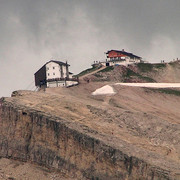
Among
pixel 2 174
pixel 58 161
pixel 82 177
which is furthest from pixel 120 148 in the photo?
pixel 2 174

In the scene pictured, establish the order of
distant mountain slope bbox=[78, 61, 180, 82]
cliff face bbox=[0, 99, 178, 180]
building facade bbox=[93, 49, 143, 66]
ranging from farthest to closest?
building facade bbox=[93, 49, 143, 66] → distant mountain slope bbox=[78, 61, 180, 82] → cliff face bbox=[0, 99, 178, 180]

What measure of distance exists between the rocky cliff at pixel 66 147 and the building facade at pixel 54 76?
23539 millimetres

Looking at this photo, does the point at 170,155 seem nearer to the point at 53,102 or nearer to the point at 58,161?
the point at 58,161

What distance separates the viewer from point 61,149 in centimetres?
5922

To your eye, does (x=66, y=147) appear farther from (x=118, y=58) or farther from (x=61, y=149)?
(x=118, y=58)

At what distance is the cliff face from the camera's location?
50.1 meters

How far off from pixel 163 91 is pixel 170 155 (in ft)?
143

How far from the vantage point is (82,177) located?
54094mm

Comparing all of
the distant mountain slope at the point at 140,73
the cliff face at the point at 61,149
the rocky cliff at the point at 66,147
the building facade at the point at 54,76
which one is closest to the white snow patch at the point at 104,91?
the building facade at the point at 54,76

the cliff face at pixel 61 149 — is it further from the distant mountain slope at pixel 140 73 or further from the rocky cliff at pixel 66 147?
the distant mountain slope at pixel 140 73

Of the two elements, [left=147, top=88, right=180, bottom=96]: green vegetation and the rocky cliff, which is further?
[left=147, top=88, right=180, bottom=96]: green vegetation

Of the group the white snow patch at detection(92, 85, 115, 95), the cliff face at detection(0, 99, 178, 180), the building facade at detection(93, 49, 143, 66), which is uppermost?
the building facade at detection(93, 49, 143, 66)

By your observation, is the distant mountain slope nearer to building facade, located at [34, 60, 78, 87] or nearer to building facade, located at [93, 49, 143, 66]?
building facade, located at [93, 49, 143, 66]

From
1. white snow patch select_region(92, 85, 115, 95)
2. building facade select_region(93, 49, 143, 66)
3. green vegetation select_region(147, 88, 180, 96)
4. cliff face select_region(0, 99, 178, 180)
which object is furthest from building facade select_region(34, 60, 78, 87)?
building facade select_region(93, 49, 143, 66)
